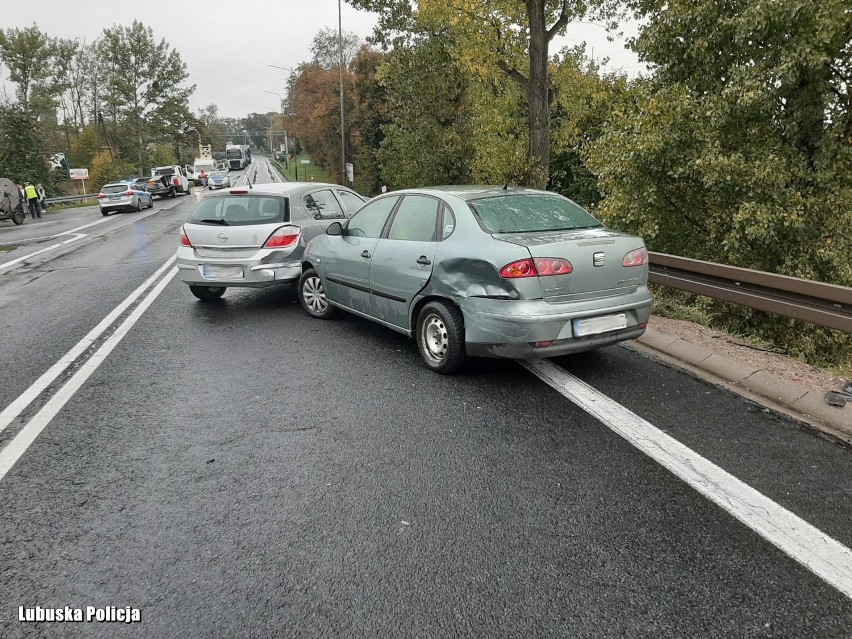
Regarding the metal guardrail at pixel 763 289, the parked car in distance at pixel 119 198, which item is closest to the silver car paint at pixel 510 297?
the metal guardrail at pixel 763 289

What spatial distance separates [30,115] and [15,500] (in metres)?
45.5

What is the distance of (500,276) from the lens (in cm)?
447

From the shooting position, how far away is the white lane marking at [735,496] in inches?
101

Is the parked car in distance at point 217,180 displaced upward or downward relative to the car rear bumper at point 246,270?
upward

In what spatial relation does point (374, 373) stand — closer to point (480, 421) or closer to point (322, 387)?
point (322, 387)

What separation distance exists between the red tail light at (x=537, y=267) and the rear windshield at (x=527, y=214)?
0.49 m

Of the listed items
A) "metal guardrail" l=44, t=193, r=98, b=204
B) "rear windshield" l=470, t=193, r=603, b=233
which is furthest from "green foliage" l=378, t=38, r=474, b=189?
"metal guardrail" l=44, t=193, r=98, b=204

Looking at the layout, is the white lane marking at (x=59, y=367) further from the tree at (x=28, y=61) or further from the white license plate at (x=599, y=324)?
the tree at (x=28, y=61)

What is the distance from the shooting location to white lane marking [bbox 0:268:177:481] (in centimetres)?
380

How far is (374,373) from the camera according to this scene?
518cm

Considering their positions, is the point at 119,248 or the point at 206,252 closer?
the point at 206,252

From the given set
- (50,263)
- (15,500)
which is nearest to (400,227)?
(15,500)

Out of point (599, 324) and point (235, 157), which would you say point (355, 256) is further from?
point (235, 157)

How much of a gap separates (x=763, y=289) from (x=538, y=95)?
9076mm
